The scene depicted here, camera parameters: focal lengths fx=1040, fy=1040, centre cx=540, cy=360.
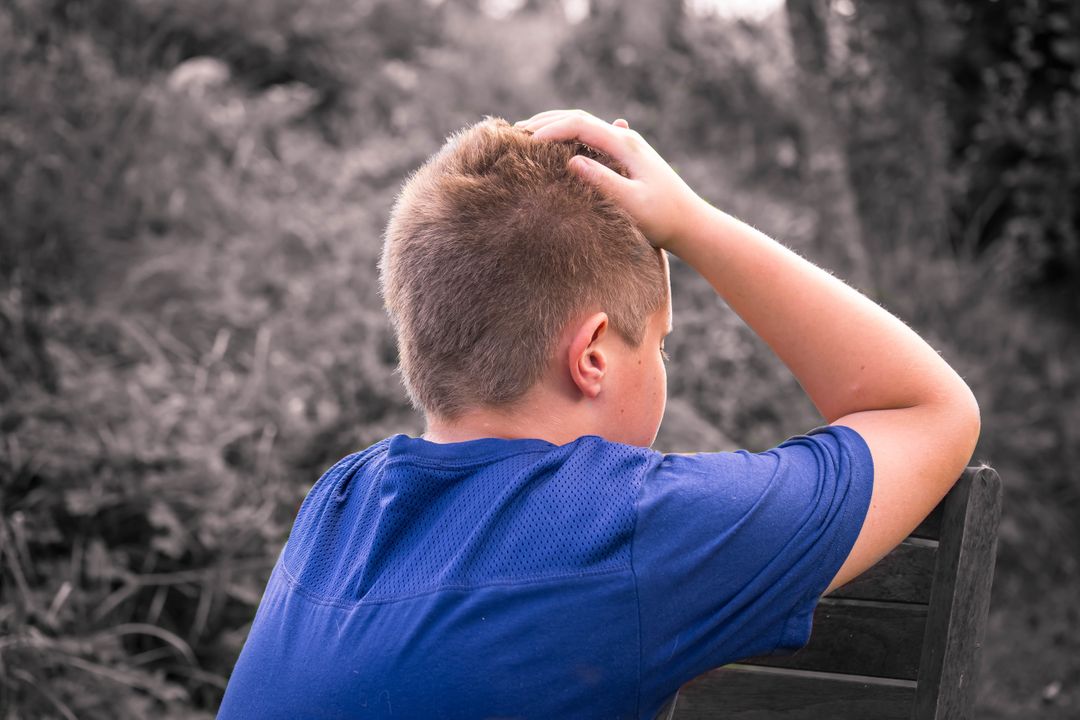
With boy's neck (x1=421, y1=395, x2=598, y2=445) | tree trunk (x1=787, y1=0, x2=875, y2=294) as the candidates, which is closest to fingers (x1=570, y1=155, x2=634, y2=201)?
boy's neck (x1=421, y1=395, x2=598, y2=445)

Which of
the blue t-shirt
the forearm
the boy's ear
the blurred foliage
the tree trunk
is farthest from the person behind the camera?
the tree trunk

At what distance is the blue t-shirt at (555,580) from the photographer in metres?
1.22

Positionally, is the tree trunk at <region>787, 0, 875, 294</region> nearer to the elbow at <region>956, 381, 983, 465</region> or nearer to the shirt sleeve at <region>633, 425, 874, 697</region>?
the elbow at <region>956, 381, 983, 465</region>

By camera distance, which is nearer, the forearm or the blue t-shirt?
the blue t-shirt

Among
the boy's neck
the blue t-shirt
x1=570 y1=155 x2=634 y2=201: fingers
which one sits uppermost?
x1=570 y1=155 x2=634 y2=201: fingers

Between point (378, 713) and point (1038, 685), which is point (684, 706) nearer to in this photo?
point (378, 713)

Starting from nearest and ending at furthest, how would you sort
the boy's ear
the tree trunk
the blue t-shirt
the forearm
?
the blue t-shirt < the boy's ear < the forearm < the tree trunk

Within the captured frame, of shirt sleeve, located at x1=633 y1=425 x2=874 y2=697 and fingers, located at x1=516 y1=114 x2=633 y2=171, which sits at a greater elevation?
fingers, located at x1=516 y1=114 x2=633 y2=171

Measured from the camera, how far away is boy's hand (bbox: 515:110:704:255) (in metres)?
1.46

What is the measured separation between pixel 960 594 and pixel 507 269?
29.8 inches

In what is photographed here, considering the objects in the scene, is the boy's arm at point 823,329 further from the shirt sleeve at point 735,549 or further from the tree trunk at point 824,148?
the tree trunk at point 824,148

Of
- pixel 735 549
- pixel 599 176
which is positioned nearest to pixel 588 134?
pixel 599 176

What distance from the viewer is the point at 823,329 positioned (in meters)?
1.53

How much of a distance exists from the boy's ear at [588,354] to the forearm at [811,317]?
0.67 ft
